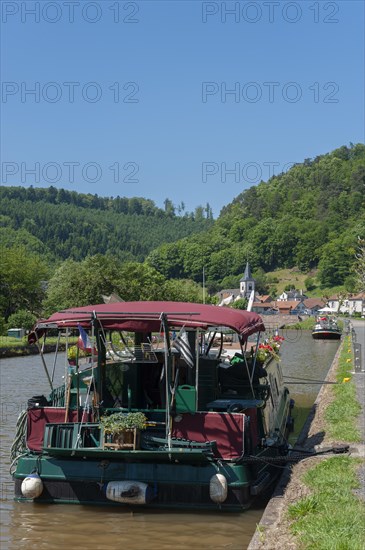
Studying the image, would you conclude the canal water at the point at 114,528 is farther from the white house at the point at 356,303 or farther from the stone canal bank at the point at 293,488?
the white house at the point at 356,303

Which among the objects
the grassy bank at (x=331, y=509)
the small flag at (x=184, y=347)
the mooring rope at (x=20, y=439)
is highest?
the small flag at (x=184, y=347)

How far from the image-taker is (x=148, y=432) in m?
13.3

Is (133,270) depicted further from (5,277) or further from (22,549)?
(22,549)

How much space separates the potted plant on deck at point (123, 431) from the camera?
12.5m

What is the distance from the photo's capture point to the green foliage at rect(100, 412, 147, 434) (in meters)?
12.5

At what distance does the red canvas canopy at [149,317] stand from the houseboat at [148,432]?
0.07 feet

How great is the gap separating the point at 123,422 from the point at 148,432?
3.05 ft

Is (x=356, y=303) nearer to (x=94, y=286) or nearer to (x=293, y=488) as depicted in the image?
(x=94, y=286)

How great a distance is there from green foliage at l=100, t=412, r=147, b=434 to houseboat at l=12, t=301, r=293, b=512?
2 cm

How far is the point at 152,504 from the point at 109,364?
10.5 feet

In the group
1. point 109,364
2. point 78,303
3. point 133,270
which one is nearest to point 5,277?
point 78,303

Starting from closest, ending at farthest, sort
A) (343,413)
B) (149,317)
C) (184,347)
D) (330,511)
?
(330,511), (184,347), (149,317), (343,413)

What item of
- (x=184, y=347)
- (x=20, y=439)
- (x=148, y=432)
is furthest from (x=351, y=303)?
(x=184, y=347)

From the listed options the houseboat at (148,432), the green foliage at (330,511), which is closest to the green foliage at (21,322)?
the houseboat at (148,432)
